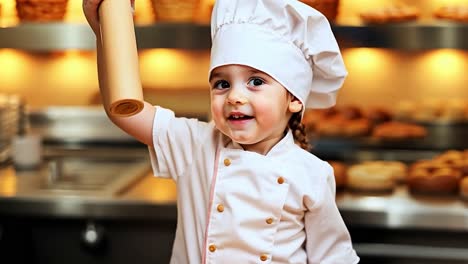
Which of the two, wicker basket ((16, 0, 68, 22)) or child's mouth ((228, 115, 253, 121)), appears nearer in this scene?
child's mouth ((228, 115, 253, 121))

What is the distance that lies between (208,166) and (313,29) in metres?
0.32

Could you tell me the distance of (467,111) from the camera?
320 centimetres

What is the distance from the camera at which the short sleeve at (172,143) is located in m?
1.67

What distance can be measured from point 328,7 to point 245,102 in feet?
4.54

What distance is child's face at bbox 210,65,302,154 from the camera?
1.50 metres

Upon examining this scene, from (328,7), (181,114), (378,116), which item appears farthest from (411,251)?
(181,114)

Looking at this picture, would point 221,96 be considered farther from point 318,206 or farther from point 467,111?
point 467,111

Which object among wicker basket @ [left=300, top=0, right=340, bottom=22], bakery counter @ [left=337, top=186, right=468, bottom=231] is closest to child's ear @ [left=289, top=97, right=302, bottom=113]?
bakery counter @ [left=337, top=186, right=468, bottom=231]

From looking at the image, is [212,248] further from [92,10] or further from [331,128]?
[331,128]

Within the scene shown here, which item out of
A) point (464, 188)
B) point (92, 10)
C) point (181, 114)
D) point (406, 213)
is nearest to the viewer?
point (92, 10)

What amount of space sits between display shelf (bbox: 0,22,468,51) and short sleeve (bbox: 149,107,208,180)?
3.63ft

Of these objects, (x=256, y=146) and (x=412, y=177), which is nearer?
(x=256, y=146)

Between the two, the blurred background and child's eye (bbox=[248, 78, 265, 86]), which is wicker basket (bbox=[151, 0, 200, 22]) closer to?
the blurred background

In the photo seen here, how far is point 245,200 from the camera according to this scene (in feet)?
5.24
